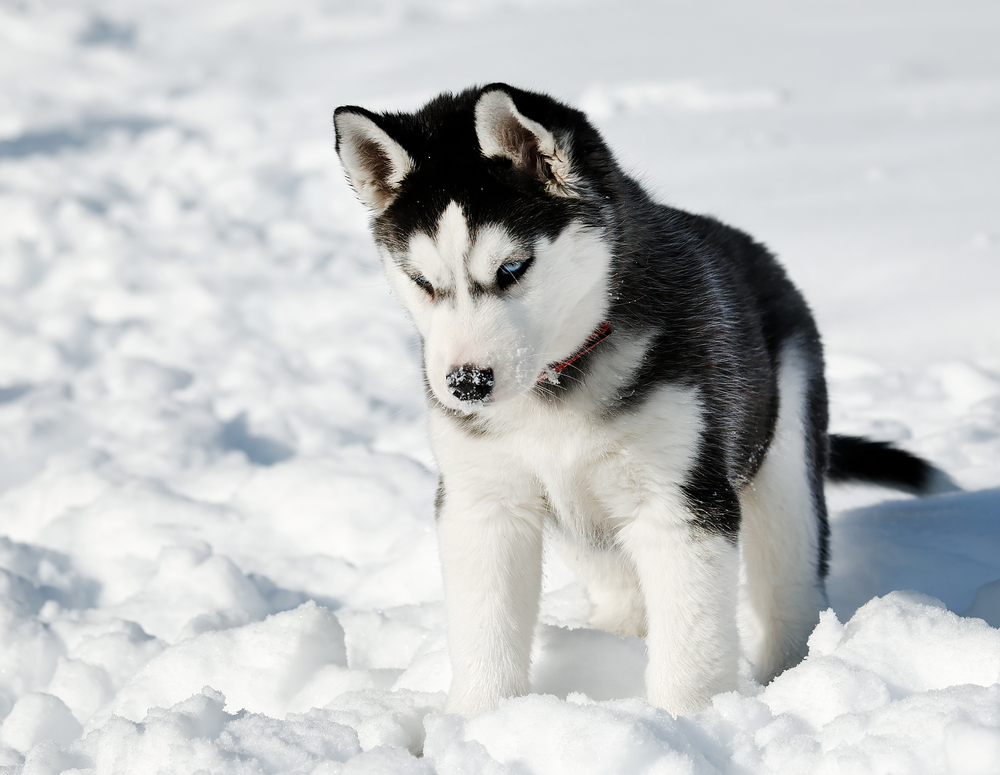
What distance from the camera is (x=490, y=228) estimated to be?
8.44 ft

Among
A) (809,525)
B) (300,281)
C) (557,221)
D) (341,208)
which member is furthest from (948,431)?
(341,208)

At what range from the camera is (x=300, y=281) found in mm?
8883

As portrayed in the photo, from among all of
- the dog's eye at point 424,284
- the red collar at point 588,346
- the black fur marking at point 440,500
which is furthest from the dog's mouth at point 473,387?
the black fur marking at point 440,500

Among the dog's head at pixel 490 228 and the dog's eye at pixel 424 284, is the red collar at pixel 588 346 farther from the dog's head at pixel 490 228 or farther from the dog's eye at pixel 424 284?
the dog's eye at pixel 424 284

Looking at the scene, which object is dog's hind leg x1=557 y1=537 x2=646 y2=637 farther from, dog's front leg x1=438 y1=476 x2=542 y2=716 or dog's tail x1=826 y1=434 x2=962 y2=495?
dog's tail x1=826 y1=434 x2=962 y2=495

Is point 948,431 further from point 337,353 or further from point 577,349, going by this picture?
point 337,353

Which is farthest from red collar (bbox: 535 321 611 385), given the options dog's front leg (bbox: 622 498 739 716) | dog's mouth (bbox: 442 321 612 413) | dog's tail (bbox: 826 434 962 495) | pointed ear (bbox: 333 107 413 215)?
dog's tail (bbox: 826 434 962 495)

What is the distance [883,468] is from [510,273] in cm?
241

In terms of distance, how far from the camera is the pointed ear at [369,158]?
2.77 meters

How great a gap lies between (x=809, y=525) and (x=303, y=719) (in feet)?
6.29

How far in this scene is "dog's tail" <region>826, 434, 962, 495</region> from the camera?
4.07 metres

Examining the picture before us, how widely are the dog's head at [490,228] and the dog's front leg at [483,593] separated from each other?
434mm

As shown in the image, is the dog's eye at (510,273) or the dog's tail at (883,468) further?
the dog's tail at (883,468)

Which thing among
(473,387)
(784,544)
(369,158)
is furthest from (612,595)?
(369,158)
